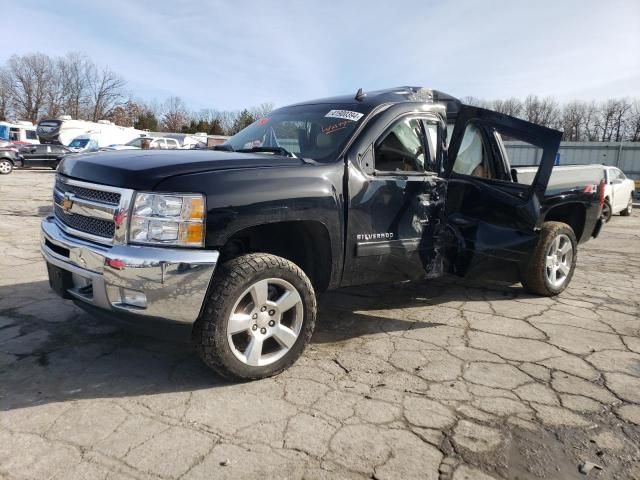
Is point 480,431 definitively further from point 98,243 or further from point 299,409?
point 98,243

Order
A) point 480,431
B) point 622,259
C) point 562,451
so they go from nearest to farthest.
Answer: point 562,451 → point 480,431 → point 622,259

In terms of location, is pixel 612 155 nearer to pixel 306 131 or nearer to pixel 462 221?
pixel 462 221

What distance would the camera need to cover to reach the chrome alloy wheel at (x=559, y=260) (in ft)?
16.9

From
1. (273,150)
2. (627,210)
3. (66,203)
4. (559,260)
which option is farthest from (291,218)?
(627,210)

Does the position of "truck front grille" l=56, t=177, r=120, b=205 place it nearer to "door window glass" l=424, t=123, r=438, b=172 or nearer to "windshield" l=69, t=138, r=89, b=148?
"door window glass" l=424, t=123, r=438, b=172

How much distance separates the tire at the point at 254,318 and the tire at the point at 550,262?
2776 millimetres

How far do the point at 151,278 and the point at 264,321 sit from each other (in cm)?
79

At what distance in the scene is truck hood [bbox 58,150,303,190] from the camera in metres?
2.83

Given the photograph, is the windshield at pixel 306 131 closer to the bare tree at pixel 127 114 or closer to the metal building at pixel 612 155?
the metal building at pixel 612 155

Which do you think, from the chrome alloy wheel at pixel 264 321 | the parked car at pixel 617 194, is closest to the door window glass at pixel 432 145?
the chrome alloy wheel at pixel 264 321

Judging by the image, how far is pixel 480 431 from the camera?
8.71ft

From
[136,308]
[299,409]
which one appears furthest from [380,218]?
[136,308]

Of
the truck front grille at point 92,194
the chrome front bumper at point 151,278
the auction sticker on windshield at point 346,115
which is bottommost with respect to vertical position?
the chrome front bumper at point 151,278

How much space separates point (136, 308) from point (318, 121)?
7.06ft
